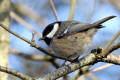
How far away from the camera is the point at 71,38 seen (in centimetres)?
293

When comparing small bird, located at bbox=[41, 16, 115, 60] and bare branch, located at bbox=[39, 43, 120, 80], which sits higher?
small bird, located at bbox=[41, 16, 115, 60]

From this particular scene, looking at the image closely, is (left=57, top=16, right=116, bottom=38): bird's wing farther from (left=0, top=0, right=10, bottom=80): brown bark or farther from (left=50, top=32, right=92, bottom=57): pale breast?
(left=0, top=0, right=10, bottom=80): brown bark

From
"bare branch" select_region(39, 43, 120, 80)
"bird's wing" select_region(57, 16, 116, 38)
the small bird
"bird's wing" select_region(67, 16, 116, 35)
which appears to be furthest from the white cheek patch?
"bare branch" select_region(39, 43, 120, 80)

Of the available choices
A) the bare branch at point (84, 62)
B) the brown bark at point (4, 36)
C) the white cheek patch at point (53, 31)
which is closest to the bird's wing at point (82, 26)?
the white cheek patch at point (53, 31)

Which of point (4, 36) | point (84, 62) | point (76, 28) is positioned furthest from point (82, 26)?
point (4, 36)

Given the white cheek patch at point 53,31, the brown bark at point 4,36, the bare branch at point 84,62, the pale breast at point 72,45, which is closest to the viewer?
the bare branch at point 84,62

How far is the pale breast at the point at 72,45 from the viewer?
287cm

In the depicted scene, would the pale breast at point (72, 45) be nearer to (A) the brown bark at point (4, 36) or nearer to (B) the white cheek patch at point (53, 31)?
(B) the white cheek patch at point (53, 31)

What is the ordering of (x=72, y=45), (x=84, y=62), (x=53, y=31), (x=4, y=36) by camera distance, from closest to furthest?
1. (x=84, y=62)
2. (x=4, y=36)
3. (x=72, y=45)
4. (x=53, y=31)

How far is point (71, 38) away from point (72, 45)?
109 millimetres

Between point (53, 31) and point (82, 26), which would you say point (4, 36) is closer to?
point (53, 31)

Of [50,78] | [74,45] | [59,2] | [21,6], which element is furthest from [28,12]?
[50,78]

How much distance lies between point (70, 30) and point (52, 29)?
26cm

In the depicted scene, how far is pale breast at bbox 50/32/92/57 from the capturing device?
287cm
